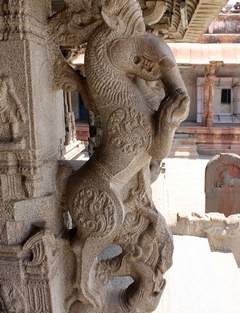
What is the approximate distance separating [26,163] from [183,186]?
7851mm

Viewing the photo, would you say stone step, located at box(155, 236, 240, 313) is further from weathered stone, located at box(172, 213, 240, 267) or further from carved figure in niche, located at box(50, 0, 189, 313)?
carved figure in niche, located at box(50, 0, 189, 313)

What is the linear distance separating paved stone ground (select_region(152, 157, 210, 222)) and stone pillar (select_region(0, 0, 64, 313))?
3144 millimetres

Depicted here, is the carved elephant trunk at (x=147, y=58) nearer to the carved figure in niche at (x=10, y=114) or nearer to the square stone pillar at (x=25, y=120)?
the square stone pillar at (x=25, y=120)

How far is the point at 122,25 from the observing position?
6.65ft

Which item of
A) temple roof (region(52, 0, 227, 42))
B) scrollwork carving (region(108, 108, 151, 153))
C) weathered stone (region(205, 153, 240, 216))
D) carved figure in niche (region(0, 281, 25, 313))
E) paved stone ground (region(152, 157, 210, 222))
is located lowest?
paved stone ground (region(152, 157, 210, 222))

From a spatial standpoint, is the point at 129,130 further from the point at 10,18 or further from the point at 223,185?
the point at 223,185

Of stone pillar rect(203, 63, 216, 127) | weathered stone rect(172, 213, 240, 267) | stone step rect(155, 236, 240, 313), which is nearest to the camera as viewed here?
stone step rect(155, 236, 240, 313)

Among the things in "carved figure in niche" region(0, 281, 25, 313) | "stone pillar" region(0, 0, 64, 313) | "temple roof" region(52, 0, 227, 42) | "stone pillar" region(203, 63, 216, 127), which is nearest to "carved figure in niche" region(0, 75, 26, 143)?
"stone pillar" region(0, 0, 64, 313)

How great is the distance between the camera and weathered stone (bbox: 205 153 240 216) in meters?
7.14

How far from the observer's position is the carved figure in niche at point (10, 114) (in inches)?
76.5

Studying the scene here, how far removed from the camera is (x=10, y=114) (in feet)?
6.50

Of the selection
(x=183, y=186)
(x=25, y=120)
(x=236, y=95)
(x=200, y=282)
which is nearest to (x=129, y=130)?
(x=25, y=120)

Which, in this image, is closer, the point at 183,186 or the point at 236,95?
the point at 183,186

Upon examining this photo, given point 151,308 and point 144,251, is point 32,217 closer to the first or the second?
point 144,251
